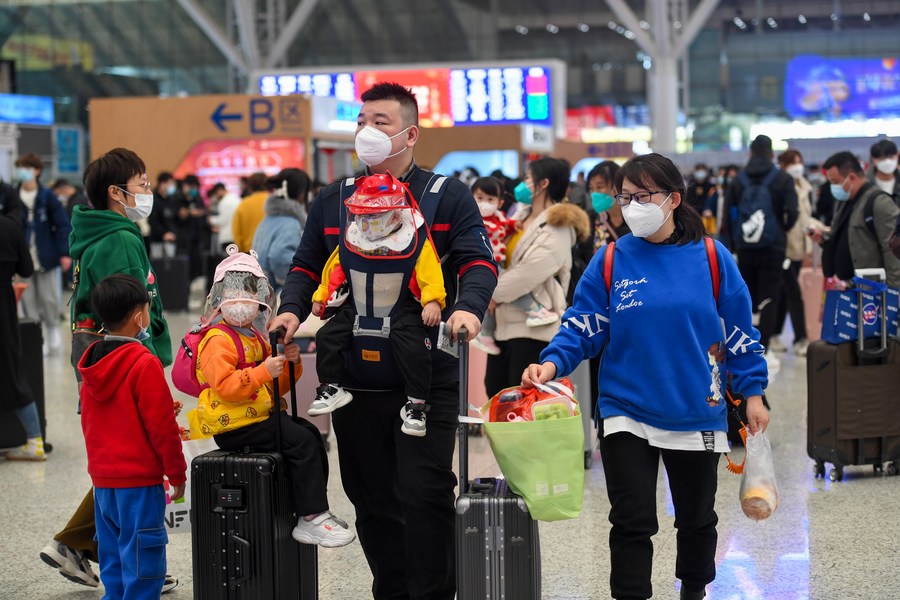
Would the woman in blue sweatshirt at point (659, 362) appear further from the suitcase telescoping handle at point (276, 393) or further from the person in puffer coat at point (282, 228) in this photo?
the person in puffer coat at point (282, 228)

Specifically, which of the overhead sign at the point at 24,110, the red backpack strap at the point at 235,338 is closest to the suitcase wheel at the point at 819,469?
the red backpack strap at the point at 235,338

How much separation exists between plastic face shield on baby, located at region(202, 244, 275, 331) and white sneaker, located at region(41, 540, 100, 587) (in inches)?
44.6

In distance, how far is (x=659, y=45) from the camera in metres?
27.2

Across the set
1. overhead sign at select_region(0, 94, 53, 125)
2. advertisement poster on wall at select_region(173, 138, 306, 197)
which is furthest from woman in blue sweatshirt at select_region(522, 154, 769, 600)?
overhead sign at select_region(0, 94, 53, 125)

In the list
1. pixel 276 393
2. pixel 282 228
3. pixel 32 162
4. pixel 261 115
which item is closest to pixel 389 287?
pixel 276 393

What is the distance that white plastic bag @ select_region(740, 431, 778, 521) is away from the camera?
3.24m

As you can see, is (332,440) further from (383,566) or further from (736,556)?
(383,566)

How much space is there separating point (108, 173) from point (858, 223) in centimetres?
425

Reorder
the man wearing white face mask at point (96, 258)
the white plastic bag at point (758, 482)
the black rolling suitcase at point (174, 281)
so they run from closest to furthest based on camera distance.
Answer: the white plastic bag at point (758, 482)
the man wearing white face mask at point (96, 258)
the black rolling suitcase at point (174, 281)

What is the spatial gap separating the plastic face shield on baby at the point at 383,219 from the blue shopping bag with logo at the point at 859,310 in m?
3.00

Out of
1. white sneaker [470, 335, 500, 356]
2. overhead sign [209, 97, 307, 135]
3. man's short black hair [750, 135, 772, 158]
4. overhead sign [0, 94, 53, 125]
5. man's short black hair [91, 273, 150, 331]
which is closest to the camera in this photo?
man's short black hair [91, 273, 150, 331]

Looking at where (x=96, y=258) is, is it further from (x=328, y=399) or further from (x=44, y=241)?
(x=44, y=241)

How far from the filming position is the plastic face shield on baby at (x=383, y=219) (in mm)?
3152

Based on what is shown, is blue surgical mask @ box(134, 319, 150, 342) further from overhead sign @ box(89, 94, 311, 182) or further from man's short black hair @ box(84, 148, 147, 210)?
overhead sign @ box(89, 94, 311, 182)
